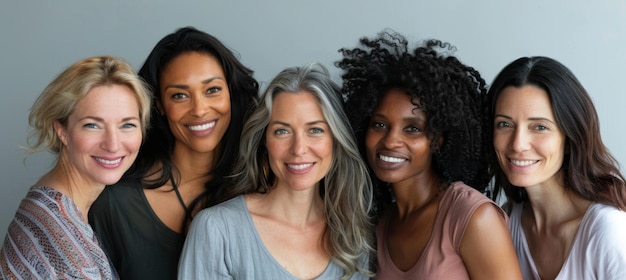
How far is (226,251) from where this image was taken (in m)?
2.54

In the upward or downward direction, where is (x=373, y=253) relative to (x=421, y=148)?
downward

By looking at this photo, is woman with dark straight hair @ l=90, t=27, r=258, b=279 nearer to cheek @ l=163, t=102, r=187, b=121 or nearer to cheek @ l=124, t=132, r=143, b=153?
cheek @ l=163, t=102, r=187, b=121

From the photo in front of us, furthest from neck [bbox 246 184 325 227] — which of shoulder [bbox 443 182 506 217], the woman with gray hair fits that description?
shoulder [bbox 443 182 506 217]

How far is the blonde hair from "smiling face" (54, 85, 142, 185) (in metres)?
0.02

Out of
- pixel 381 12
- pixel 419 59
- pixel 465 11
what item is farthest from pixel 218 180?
pixel 465 11

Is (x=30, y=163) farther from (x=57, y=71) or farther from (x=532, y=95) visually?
(x=532, y=95)

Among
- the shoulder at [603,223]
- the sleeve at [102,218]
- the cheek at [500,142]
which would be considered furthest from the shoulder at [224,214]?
the shoulder at [603,223]

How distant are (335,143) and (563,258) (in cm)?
95

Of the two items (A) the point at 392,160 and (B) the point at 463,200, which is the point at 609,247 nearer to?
(B) the point at 463,200

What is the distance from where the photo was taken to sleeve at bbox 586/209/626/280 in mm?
2461

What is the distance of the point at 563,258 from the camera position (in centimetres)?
264

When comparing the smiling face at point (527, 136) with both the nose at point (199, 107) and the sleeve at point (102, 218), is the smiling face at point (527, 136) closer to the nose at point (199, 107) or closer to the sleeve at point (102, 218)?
the nose at point (199, 107)

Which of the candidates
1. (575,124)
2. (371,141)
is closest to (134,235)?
(371,141)

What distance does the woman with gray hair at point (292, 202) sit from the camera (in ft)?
8.37
